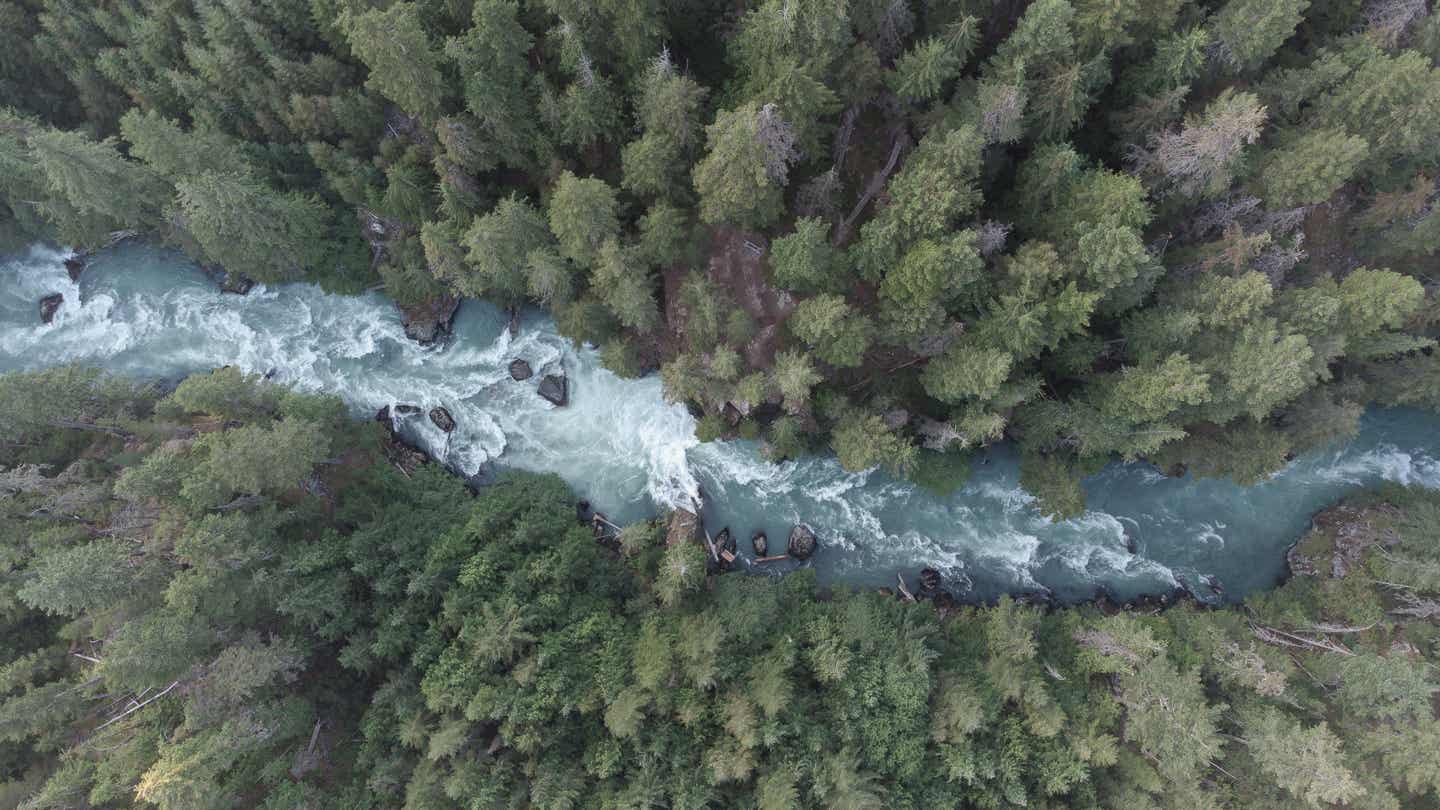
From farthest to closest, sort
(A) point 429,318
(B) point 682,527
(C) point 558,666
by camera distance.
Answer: (A) point 429,318
(B) point 682,527
(C) point 558,666

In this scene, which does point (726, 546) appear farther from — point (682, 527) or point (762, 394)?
point (762, 394)

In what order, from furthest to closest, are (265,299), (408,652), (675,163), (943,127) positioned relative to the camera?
(265,299), (408,652), (675,163), (943,127)

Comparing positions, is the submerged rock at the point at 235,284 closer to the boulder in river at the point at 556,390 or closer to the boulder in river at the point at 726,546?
the boulder in river at the point at 556,390

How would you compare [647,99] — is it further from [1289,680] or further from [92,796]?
[1289,680]

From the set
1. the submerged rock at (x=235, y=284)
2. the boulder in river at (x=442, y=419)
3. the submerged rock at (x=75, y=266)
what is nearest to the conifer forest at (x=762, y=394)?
the boulder in river at (x=442, y=419)

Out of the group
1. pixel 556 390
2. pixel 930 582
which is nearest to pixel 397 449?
pixel 556 390

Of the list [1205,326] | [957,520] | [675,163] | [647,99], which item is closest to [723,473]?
[957,520]
